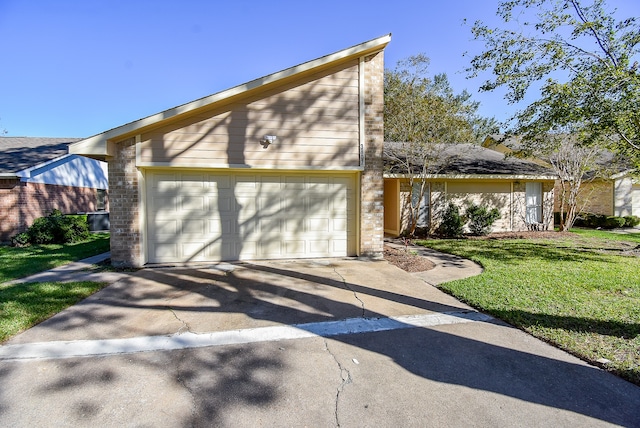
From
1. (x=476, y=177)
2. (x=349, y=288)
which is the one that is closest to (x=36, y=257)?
(x=349, y=288)

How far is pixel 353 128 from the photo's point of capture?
8.04 meters

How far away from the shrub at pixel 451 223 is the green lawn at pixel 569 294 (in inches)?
105

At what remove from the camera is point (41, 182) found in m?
13.2

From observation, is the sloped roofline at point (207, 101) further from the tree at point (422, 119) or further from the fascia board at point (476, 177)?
the fascia board at point (476, 177)

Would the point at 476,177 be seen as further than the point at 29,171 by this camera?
Yes

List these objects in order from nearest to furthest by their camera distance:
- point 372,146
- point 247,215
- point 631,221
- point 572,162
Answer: point 247,215 → point 372,146 → point 572,162 → point 631,221

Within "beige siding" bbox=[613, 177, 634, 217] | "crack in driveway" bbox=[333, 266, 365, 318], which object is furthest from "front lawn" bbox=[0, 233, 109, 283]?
"beige siding" bbox=[613, 177, 634, 217]

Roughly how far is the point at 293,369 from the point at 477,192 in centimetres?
1325

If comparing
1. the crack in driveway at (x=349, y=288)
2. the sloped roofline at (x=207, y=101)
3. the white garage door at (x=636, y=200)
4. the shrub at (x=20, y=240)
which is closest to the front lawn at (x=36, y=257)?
the shrub at (x=20, y=240)

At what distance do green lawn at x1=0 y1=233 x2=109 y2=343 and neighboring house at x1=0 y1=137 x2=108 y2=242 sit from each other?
13.2 feet

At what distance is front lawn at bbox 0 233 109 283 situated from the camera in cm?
701

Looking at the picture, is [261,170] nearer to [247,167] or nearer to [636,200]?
[247,167]

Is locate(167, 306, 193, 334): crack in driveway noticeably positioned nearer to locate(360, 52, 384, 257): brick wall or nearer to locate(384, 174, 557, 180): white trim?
locate(360, 52, 384, 257): brick wall

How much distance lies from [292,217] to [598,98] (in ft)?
26.7
